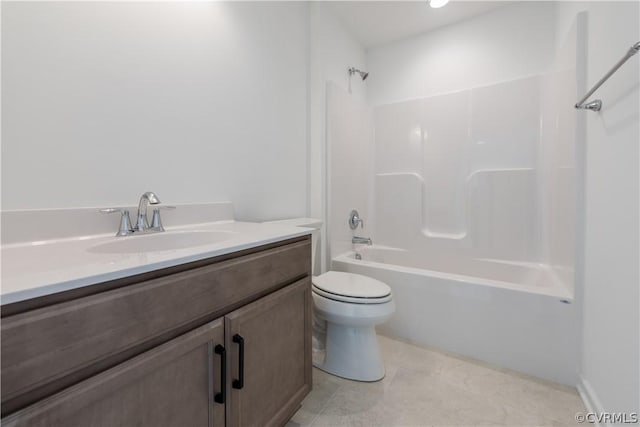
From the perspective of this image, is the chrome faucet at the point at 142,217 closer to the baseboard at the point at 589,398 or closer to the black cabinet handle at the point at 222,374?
the black cabinet handle at the point at 222,374

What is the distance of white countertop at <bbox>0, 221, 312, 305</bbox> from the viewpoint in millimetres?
468

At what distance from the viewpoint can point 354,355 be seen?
1.46 metres

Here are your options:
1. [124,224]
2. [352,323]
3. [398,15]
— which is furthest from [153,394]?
[398,15]

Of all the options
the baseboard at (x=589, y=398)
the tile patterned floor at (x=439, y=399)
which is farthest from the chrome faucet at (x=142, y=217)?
the baseboard at (x=589, y=398)

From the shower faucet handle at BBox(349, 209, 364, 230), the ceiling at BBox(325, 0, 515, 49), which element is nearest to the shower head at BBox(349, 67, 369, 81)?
the ceiling at BBox(325, 0, 515, 49)

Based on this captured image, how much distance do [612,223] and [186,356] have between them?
1.59 meters

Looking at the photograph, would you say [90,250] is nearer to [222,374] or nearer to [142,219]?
[142,219]

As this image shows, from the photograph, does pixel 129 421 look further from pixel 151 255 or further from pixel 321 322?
pixel 321 322

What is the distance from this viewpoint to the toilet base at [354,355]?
1450mm

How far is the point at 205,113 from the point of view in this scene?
1.34 meters

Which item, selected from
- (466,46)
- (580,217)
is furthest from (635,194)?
(466,46)

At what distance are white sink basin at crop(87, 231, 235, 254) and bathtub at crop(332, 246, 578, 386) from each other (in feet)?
3.82

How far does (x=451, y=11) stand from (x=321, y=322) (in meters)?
2.53

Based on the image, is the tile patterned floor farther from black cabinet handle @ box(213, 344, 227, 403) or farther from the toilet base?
black cabinet handle @ box(213, 344, 227, 403)
